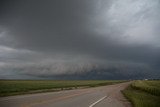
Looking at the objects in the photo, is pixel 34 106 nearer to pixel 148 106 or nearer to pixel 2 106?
pixel 2 106

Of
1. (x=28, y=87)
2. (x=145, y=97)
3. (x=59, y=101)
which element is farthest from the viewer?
(x=28, y=87)

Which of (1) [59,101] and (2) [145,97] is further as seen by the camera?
(2) [145,97]

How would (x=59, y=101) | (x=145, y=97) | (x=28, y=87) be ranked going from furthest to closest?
(x=28, y=87)
(x=145, y=97)
(x=59, y=101)

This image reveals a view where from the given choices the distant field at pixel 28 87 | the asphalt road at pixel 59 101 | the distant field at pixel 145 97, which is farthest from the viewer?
the distant field at pixel 28 87

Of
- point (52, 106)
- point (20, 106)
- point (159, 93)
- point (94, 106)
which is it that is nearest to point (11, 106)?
point (20, 106)

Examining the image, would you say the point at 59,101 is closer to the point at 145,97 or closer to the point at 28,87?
the point at 145,97

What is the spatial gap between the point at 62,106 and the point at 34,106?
194 cm

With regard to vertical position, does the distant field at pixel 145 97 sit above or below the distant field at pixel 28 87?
below

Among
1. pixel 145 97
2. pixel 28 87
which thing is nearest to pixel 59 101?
pixel 145 97

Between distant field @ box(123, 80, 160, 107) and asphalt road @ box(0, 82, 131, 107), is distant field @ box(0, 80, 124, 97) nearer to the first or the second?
asphalt road @ box(0, 82, 131, 107)

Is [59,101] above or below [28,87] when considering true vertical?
below

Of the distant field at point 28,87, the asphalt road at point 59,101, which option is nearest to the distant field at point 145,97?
the asphalt road at point 59,101

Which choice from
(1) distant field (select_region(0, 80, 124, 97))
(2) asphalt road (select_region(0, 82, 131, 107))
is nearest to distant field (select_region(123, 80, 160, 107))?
(2) asphalt road (select_region(0, 82, 131, 107))

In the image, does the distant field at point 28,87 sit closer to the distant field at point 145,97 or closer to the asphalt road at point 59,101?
the asphalt road at point 59,101
